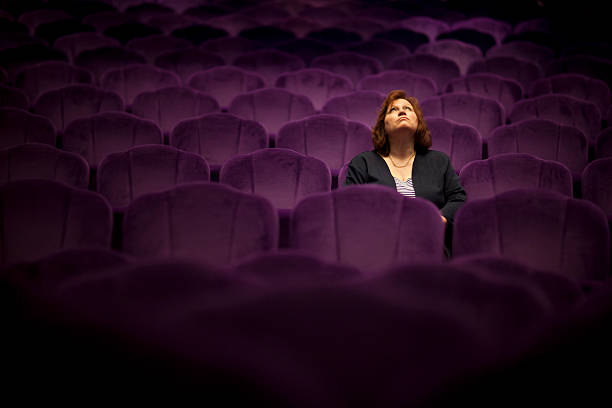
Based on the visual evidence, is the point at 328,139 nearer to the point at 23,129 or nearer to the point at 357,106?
the point at 357,106

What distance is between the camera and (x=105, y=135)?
70 centimetres

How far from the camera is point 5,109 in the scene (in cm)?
68

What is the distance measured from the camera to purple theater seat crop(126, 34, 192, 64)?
1.07m

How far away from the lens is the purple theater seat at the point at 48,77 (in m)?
0.86

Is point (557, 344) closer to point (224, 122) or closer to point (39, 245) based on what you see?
point (39, 245)

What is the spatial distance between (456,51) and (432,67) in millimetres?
163

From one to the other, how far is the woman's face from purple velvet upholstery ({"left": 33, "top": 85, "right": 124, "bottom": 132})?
422mm

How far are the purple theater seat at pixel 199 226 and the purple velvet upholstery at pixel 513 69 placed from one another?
0.71m

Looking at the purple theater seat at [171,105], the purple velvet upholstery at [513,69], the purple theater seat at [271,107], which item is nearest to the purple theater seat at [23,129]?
the purple theater seat at [171,105]

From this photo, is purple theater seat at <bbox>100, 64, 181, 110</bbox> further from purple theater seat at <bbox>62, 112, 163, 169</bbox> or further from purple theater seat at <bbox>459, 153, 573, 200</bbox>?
purple theater seat at <bbox>459, 153, 573, 200</bbox>

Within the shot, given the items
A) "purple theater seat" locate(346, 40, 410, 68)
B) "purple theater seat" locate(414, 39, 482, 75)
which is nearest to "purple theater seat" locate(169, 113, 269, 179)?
"purple theater seat" locate(346, 40, 410, 68)

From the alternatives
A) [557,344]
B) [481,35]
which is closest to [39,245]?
[557,344]

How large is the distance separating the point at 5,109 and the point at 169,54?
15.5 inches

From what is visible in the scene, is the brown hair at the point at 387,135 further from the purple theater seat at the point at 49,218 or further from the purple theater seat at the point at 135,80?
the purple theater seat at the point at 135,80
